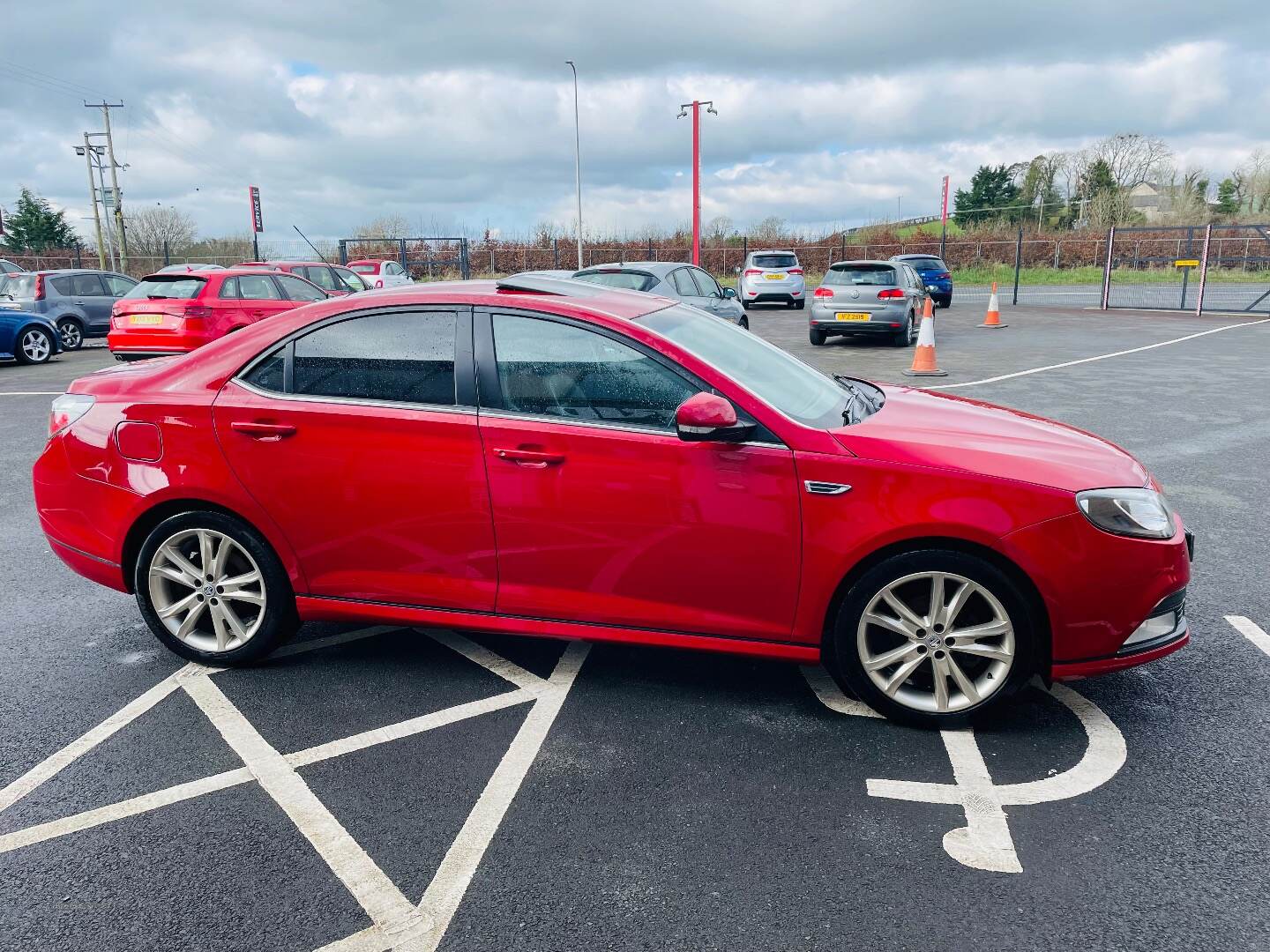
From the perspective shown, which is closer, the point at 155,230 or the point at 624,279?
the point at 624,279

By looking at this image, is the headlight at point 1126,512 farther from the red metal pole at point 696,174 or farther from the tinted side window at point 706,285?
the red metal pole at point 696,174

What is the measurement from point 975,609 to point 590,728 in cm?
144

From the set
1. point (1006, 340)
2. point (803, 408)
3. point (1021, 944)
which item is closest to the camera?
point (1021, 944)

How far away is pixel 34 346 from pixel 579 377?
16.4 m

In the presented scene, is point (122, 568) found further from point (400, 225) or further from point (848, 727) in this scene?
point (400, 225)

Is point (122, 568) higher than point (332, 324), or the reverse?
point (332, 324)

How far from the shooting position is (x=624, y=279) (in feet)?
40.1

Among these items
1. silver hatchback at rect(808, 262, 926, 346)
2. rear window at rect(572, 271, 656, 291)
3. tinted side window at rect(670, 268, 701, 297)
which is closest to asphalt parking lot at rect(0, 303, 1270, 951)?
rear window at rect(572, 271, 656, 291)

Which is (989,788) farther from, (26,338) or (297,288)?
(26,338)

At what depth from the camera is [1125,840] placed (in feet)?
8.98

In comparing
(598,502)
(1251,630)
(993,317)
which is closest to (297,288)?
(598,502)

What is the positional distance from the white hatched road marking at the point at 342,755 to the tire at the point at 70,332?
57.7 feet

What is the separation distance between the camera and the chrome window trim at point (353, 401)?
3.57 meters

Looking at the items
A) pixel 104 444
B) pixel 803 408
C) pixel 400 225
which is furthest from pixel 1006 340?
pixel 400 225
